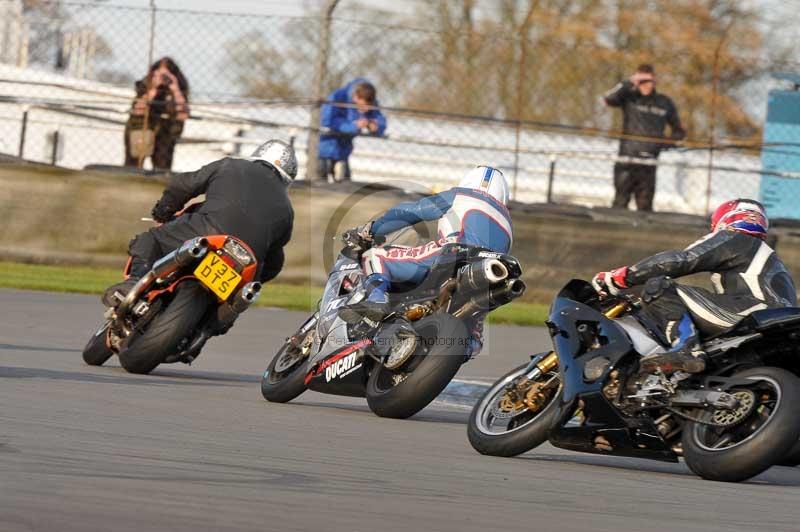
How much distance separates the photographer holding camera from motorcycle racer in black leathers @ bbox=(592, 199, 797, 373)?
1024cm

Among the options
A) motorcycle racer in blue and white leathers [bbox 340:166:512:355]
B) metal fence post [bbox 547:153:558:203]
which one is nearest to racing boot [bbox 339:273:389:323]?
motorcycle racer in blue and white leathers [bbox 340:166:512:355]

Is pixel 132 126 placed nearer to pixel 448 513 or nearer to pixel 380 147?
pixel 380 147

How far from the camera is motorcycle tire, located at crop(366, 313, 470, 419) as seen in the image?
7789mm

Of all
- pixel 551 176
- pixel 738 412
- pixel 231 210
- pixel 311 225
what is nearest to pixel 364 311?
pixel 231 210

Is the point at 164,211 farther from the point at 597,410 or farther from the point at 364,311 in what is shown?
the point at 597,410

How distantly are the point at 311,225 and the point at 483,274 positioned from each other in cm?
907

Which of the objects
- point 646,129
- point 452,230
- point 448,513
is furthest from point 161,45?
point 448,513

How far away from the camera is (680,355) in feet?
22.4

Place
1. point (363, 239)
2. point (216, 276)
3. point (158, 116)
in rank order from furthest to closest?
point (158, 116) < point (216, 276) < point (363, 239)

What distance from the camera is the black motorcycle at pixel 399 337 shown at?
789 centimetres

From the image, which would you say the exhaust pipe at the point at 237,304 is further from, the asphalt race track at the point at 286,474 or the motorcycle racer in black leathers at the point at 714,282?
the motorcycle racer in black leathers at the point at 714,282

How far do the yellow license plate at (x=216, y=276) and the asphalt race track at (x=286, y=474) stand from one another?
59 cm

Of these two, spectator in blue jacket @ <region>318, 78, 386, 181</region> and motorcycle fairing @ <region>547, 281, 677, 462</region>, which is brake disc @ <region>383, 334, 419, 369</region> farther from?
spectator in blue jacket @ <region>318, 78, 386, 181</region>

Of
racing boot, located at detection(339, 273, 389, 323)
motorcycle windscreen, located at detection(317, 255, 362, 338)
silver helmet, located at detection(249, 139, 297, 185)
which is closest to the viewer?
racing boot, located at detection(339, 273, 389, 323)
